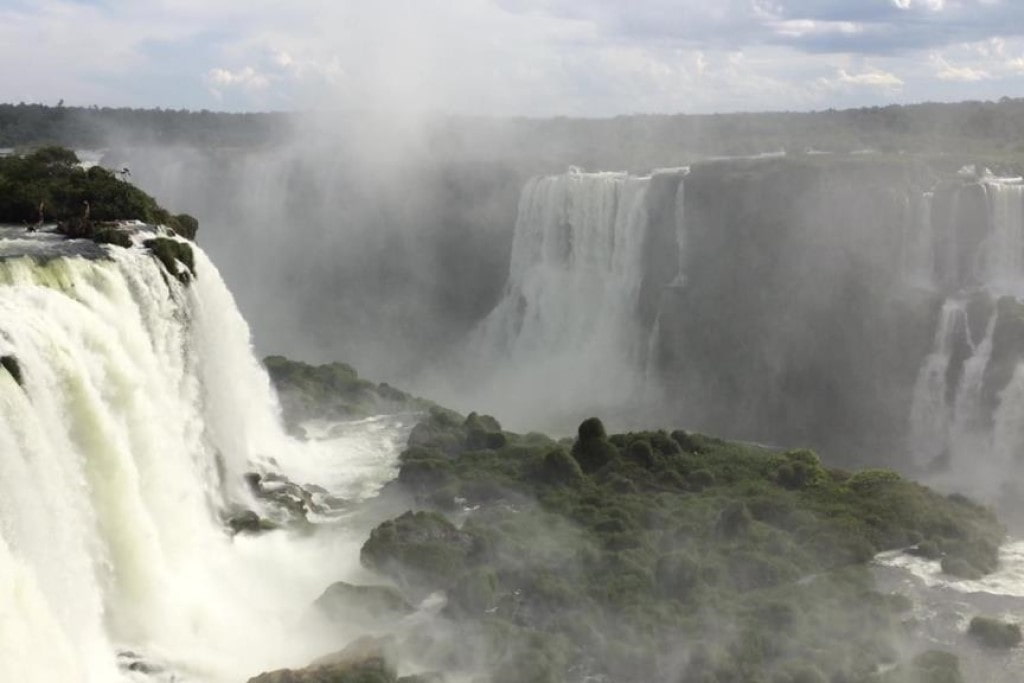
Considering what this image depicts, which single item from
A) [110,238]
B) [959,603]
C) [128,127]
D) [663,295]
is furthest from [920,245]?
[128,127]

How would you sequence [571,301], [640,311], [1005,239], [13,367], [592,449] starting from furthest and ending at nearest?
[571,301]
[640,311]
[1005,239]
[592,449]
[13,367]

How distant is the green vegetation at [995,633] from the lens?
17578 millimetres

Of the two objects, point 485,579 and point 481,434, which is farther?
point 481,434

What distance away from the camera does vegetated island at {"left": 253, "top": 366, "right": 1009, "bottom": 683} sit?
16781 mm

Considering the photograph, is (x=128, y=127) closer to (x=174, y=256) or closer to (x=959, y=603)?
(x=174, y=256)

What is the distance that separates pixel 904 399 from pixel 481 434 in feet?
42.0

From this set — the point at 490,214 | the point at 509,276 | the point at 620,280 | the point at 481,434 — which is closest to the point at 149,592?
the point at 481,434

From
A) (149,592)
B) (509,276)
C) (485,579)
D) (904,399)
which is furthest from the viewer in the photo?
(509,276)

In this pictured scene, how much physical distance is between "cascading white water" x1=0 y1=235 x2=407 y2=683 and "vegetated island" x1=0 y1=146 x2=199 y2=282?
0.73 metres

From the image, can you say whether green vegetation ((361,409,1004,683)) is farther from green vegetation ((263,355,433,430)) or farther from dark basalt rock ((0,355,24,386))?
dark basalt rock ((0,355,24,386))

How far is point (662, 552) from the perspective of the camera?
2055 cm

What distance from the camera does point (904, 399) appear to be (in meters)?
31.6

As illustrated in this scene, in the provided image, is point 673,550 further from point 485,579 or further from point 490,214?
point 490,214

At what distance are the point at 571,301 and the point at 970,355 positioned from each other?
14.5 meters
